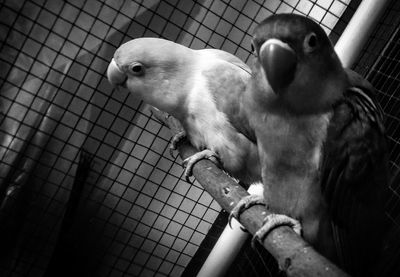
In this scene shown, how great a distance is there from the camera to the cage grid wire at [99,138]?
5.41ft

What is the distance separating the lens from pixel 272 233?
2.58ft

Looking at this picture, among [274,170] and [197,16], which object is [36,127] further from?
[274,170]

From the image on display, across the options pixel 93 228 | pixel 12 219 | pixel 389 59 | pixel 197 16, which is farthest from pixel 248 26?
pixel 12 219

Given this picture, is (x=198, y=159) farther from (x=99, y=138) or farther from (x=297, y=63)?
(x=99, y=138)

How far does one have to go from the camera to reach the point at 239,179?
1.31 meters

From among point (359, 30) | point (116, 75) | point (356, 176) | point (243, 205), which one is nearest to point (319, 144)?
point (356, 176)

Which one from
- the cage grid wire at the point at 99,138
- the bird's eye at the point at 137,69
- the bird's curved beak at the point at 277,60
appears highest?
the bird's curved beak at the point at 277,60

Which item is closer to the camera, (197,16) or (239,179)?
(239,179)

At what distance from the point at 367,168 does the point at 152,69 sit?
0.66 m

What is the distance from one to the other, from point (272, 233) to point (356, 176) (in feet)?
0.83

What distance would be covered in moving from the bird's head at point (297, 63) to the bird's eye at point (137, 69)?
17.4 inches

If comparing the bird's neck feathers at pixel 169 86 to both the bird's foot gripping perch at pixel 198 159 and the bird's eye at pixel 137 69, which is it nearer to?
the bird's eye at pixel 137 69

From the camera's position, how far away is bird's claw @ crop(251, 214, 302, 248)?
0.81 m

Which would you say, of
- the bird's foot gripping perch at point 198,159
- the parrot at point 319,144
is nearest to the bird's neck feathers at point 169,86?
the bird's foot gripping perch at point 198,159
